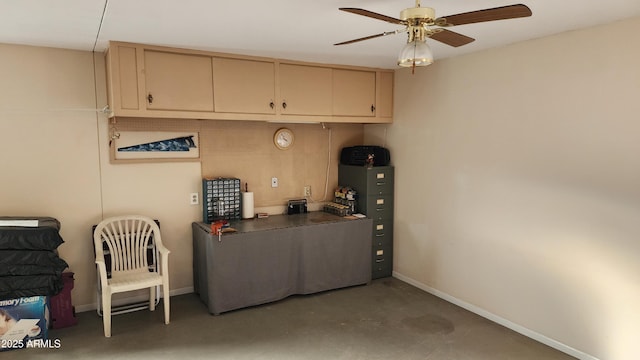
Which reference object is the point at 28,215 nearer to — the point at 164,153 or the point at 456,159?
the point at 164,153

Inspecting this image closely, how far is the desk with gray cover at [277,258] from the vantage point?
374cm

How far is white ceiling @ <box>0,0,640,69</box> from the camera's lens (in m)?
2.37

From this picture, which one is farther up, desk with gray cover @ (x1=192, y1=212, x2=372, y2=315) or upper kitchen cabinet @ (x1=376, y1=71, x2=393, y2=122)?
upper kitchen cabinet @ (x1=376, y1=71, x2=393, y2=122)

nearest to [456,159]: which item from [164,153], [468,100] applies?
[468,100]

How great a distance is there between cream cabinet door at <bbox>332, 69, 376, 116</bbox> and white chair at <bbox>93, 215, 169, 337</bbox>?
Answer: 7.04 ft

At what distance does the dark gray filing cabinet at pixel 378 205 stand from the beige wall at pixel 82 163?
1.10 m

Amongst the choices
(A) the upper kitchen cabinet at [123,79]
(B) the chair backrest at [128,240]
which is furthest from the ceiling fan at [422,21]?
(B) the chair backrest at [128,240]

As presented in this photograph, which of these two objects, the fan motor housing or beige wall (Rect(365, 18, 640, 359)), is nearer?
the fan motor housing

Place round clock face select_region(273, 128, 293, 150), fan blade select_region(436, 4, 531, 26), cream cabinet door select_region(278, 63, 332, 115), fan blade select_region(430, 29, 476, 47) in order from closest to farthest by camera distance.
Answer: fan blade select_region(436, 4, 531, 26)
fan blade select_region(430, 29, 476, 47)
cream cabinet door select_region(278, 63, 332, 115)
round clock face select_region(273, 128, 293, 150)

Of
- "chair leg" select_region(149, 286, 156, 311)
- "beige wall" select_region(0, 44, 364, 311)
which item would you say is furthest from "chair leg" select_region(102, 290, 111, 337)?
"beige wall" select_region(0, 44, 364, 311)

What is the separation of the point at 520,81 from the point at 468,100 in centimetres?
52

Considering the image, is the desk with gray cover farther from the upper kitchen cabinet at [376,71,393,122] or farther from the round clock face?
the upper kitchen cabinet at [376,71,393,122]

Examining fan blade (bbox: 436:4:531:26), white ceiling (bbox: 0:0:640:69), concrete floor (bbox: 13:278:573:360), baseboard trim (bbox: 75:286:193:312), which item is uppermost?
white ceiling (bbox: 0:0:640:69)

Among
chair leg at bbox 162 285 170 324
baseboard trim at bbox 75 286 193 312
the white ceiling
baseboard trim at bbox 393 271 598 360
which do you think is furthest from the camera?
baseboard trim at bbox 75 286 193 312
